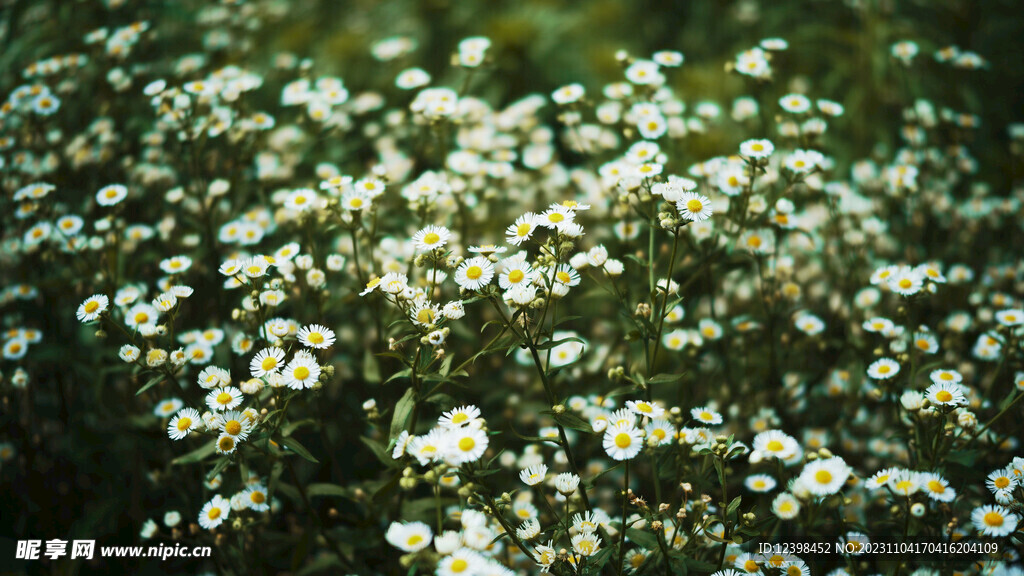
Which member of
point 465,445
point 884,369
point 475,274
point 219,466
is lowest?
point 884,369

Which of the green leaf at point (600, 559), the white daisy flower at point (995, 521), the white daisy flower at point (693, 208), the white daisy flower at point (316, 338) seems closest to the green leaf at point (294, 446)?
the white daisy flower at point (316, 338)

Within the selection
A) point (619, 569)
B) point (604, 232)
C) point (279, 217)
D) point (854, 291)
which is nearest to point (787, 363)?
point (854, 291)

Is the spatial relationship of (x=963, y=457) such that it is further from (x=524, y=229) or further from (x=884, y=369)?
(x=524, y=229)

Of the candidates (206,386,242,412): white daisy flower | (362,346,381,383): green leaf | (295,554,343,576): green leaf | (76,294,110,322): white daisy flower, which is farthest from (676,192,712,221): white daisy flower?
(76,294,110,322): white daisy flower

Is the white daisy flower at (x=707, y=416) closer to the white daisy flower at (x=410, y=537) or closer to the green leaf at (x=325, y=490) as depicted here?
the white daisy flower at (x=410, y=537)

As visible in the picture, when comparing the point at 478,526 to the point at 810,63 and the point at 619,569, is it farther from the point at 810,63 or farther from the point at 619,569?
the point at 810,63

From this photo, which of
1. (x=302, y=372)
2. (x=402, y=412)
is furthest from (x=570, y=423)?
(x=302, y=372)
